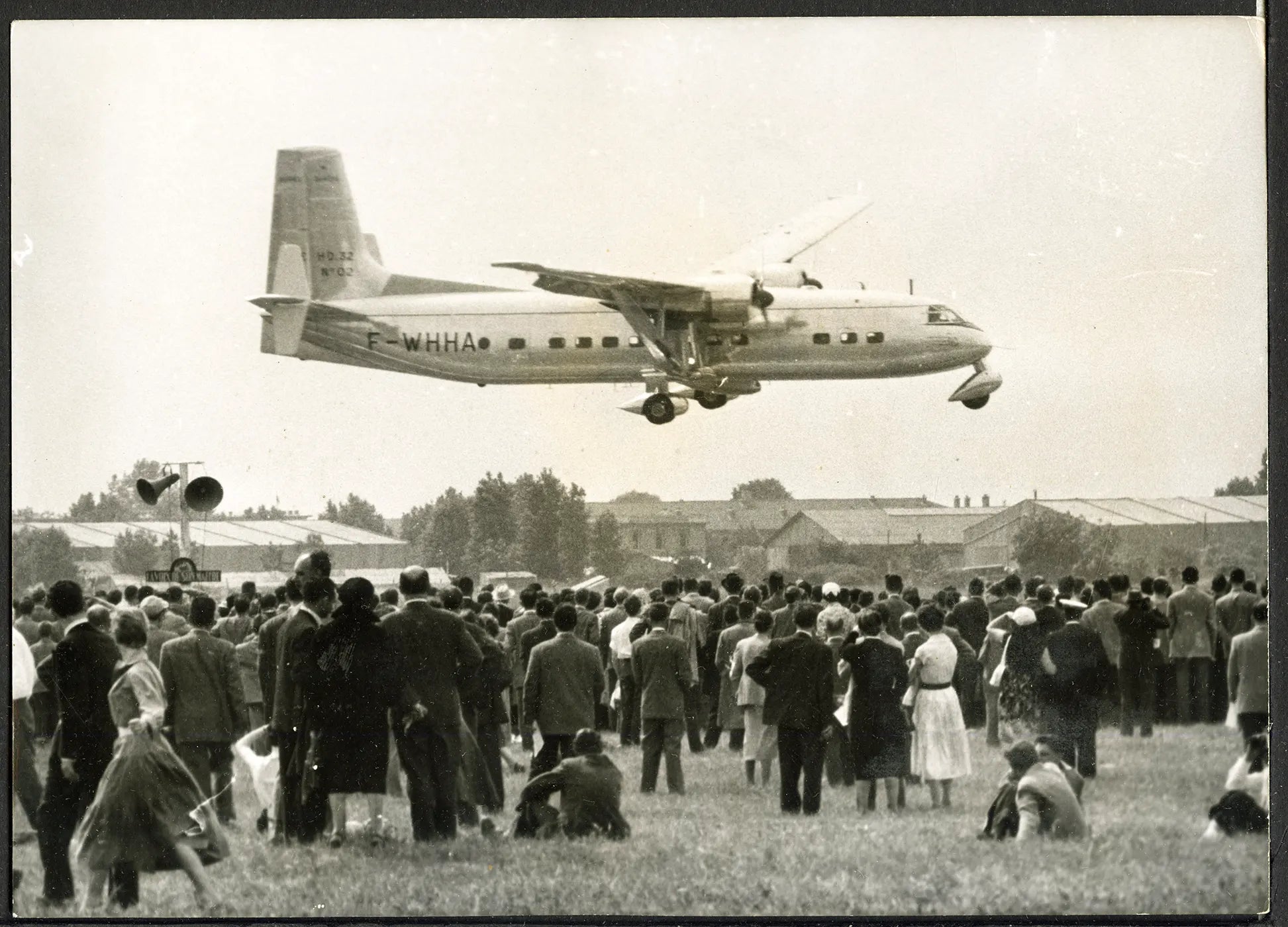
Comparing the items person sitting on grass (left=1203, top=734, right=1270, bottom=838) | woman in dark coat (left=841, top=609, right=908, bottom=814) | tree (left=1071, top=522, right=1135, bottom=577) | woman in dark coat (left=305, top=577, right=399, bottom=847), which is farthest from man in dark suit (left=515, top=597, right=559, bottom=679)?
person sitting on grass (left=1203, top=734, right=1270, bottom=838)

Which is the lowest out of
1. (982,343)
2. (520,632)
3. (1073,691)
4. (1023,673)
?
(1073,691)

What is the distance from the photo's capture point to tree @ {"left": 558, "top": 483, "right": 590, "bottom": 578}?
1057 centimetres

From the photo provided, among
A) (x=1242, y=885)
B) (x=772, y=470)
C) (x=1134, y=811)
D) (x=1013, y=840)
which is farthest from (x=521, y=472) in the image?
(x=1242, y=885)

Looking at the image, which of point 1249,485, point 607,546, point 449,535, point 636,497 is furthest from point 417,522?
point 1249,485

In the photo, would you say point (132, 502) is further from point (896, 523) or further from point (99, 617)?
point (896, 523)

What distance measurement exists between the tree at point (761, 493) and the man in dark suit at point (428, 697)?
2.56m

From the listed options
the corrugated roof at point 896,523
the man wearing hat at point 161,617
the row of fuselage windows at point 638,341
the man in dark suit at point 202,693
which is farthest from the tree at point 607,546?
the man wearing hat at point 161,617

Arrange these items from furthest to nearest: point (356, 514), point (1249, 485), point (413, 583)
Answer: point (356, 514), point (1249, 485), point (413, 583)

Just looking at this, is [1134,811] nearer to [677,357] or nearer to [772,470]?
[772,470]

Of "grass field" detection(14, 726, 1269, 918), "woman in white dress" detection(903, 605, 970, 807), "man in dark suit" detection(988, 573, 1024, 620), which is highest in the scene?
"man in dark suit" detection(988, 573, 1024, 620)

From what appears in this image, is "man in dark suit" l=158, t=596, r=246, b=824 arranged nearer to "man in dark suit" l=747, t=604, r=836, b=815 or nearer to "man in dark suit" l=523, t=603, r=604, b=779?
"man in dark suit" l=523, t=603, r=604, b=779

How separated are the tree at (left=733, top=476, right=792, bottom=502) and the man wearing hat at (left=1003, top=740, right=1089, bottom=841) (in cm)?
256

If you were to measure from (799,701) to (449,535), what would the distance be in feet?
9.58

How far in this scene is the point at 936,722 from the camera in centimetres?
963
